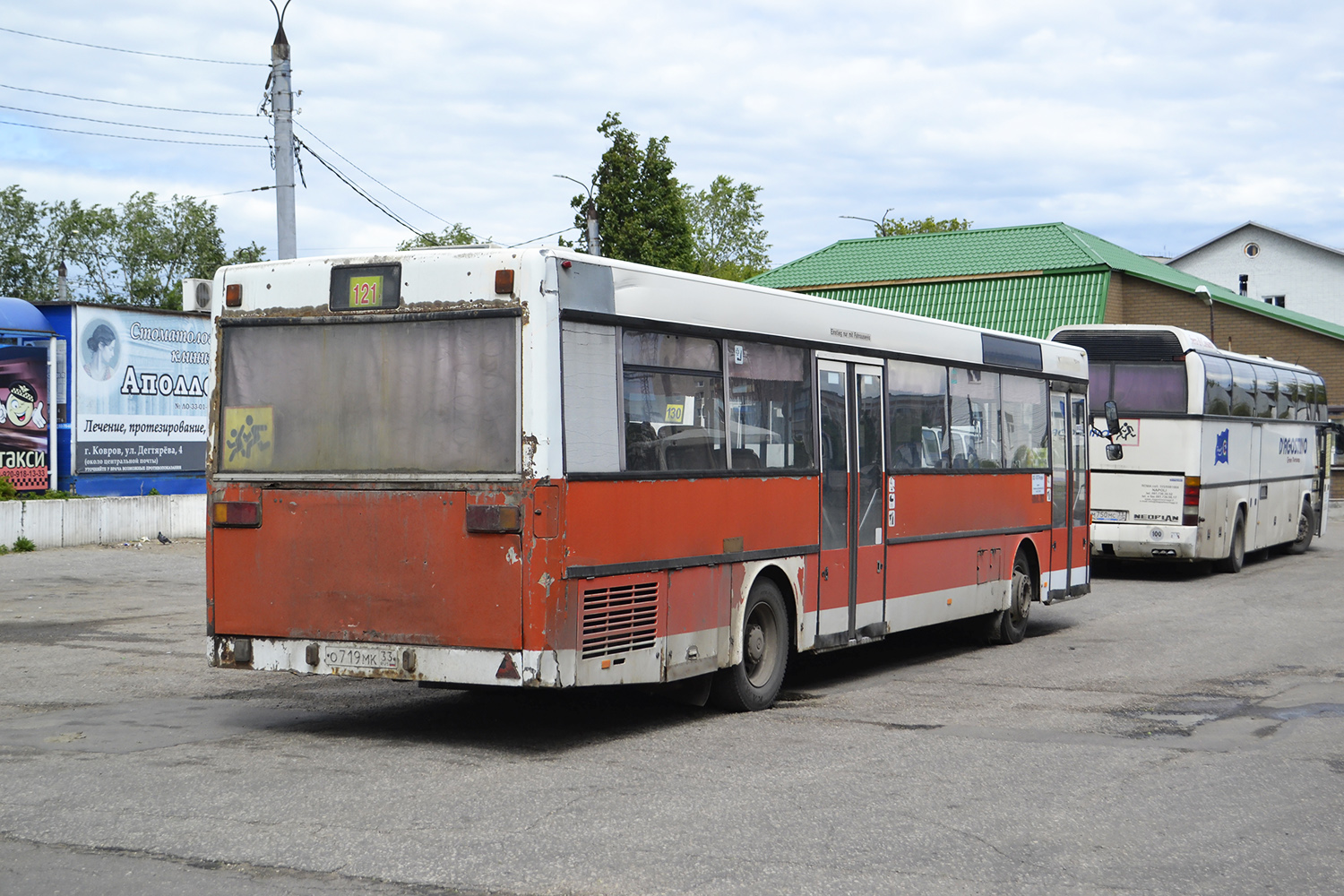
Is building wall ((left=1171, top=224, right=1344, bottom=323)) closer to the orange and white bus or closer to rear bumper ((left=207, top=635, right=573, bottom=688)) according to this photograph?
the orange and white bus

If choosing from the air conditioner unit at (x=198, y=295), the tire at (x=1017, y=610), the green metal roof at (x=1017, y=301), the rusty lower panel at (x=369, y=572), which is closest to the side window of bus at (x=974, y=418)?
the tire at (x=1017, y=610)

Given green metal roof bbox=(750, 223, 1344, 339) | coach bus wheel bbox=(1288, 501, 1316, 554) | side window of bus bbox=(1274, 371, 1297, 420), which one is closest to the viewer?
side window of bus bbox=(1274, 371, 1297, 420)

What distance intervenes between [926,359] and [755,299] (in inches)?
117

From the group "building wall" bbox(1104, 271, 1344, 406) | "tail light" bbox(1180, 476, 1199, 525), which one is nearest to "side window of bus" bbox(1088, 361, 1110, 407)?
"tail light" bbox(1180, 476, 1199, 525)

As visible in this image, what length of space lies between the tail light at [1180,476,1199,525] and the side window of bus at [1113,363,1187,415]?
3.42ft

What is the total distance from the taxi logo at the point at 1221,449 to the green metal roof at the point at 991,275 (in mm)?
22627

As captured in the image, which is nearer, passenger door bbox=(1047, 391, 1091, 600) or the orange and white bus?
the orange and white bus

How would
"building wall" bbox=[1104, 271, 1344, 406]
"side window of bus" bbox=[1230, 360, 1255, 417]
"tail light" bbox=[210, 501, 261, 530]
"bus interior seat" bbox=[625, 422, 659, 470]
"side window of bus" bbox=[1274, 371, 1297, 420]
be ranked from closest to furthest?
"bus interior seat" bbox=[625, 422, 659, 470], "tail light" bbox=[210, 501, 261, 530], "side window of bus" bbox=[1230, 360, 1255, 417], "side window of bus" bbox=[1274, 371, 1297, 420], "building wall" bbox=[1104, 271, 1344, 406]

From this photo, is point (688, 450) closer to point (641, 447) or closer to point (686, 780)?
point (641, 447)

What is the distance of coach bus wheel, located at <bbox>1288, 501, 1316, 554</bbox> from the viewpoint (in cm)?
2805

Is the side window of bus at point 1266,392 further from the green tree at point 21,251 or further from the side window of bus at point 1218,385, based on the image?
the green tree at point 21,251

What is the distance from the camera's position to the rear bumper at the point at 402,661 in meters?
8.22

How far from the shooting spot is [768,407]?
10.3 metres

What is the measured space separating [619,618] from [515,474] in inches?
45.9
